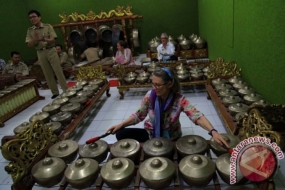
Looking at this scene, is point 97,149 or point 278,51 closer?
point 97,149

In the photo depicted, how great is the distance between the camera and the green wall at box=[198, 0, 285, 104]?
2.01 m

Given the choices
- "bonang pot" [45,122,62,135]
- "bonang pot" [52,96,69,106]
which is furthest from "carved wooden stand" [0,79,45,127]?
"bonang pot" [45,122,62,135]

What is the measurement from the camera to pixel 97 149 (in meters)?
1.63

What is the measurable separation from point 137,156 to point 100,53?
5164 mm

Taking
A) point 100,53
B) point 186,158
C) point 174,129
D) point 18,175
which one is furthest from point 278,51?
point 100,53

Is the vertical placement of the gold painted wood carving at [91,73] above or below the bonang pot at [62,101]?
above

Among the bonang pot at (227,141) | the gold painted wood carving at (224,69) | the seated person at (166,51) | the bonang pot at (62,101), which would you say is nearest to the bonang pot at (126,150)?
the bonang pot at (227,141)

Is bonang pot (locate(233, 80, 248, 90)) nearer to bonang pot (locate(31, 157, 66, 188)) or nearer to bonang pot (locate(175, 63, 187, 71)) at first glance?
bonang pot (locate(175, 63, 187, 71))

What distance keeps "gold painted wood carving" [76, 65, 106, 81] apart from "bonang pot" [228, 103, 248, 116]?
7.54 feet

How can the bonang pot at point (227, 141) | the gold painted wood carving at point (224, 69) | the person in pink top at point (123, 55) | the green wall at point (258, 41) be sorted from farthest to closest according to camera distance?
the person in pink top at point (123, 55) → the gold painted wood carving at point (224, 69) → the green wall at point (258, 41) → the bonang pot at point (227, 141)

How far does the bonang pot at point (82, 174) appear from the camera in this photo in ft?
4.53

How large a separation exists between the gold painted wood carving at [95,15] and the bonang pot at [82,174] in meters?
5.57

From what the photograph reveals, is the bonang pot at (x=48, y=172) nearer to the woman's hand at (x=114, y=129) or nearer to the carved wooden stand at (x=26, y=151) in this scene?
the carved wooden stand at (x=26, y=151)

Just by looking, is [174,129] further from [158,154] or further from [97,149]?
[97,149]
